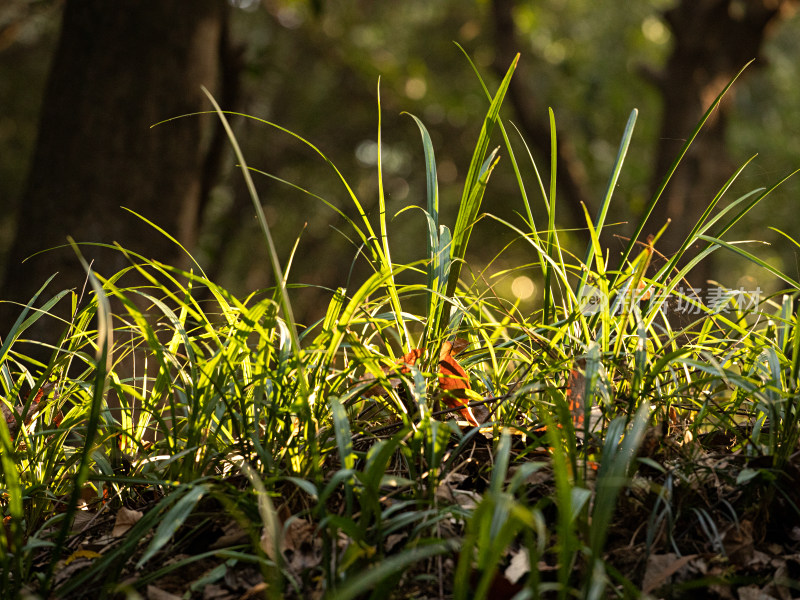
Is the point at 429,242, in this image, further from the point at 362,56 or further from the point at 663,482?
the point at 362,56

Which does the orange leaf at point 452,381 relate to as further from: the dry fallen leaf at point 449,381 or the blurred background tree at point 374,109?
the blurred background tree at point 374,109

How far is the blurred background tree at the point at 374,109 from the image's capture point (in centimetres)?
282

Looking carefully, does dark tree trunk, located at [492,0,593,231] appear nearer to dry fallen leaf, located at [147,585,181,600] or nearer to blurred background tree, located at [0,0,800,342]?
blurred background tree, located at [0,0,800,342]

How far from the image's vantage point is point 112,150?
9.04 feet

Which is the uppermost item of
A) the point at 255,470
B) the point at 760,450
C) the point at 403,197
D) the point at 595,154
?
the point at 760,450

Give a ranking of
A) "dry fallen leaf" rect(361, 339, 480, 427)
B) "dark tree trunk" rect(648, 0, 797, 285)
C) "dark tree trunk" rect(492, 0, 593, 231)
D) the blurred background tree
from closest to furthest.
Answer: "dry fallen leaf" rect(361, 339, 480, 427) → the blurred background tree → "dark tree trunk" rect(648, 0, 797, 285) → "dark tree trunk" rect(492, 0, 593, 231)

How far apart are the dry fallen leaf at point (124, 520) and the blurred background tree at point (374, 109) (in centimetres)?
184

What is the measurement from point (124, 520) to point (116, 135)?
2145 millimetres

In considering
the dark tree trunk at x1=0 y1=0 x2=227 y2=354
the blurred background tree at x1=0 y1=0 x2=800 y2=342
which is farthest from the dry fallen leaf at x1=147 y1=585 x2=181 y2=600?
the blurred background tree at x1=0 y1=0 x2=800 y2=342

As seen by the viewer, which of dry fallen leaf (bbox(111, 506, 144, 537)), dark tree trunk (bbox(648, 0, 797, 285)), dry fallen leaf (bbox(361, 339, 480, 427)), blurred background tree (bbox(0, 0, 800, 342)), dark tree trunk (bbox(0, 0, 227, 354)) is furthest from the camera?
dark tree trunk (bbox(648, 0, 797, 285))

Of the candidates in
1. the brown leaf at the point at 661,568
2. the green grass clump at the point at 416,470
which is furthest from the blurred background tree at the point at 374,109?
the brown leaf at the point at 661,568

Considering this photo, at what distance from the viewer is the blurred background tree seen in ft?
9.25

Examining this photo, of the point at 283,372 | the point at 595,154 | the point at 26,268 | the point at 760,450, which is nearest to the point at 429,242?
the point at 283,372

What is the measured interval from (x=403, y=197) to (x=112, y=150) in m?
9.88
